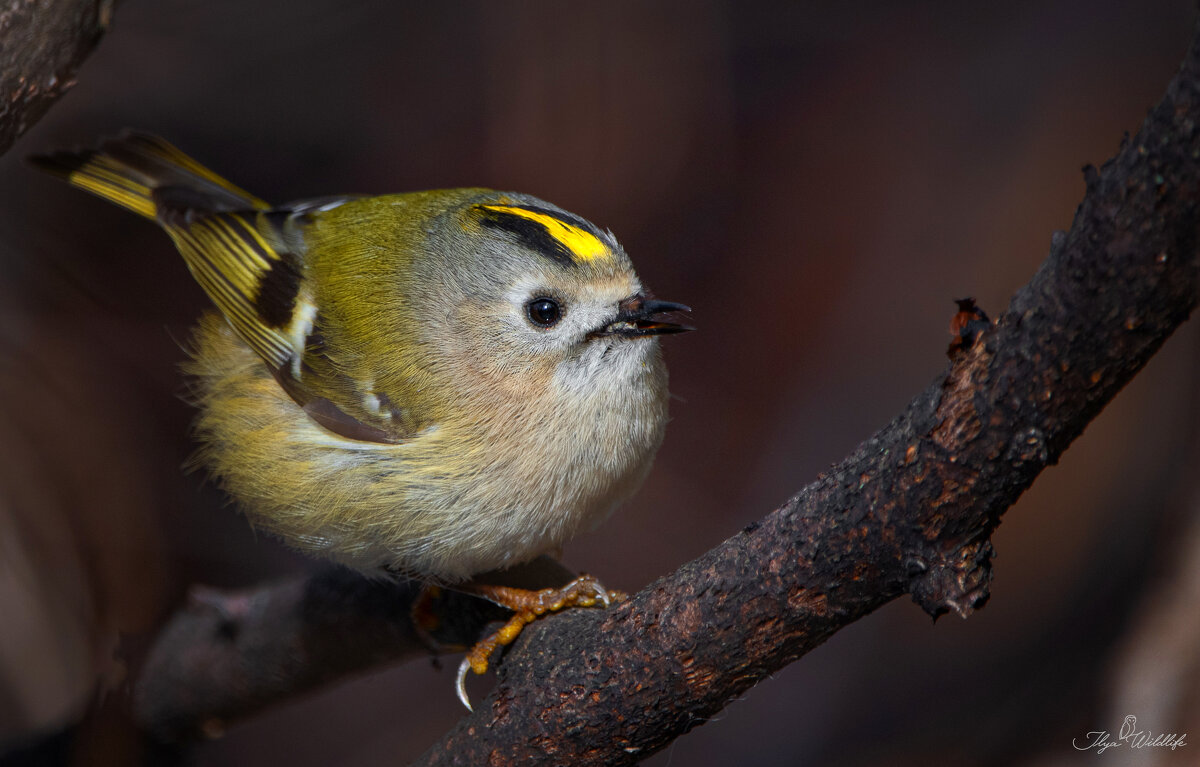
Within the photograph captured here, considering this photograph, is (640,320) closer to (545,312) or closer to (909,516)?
(545,312)

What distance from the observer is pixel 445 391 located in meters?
1.31

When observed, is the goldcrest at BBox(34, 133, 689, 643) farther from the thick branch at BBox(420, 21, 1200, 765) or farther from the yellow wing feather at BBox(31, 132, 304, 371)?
the thick branch at BBox(420, 21, 1200, 765)

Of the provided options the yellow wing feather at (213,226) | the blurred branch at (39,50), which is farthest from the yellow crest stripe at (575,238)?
the blurred branch at (39,50)

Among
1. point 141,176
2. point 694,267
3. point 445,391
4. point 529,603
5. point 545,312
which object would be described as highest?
point 694,267

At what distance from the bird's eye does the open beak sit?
0.06 m

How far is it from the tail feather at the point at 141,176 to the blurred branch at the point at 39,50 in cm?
40

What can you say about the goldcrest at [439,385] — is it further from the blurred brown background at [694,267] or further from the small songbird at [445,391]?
the blurred brown background at [694,267]

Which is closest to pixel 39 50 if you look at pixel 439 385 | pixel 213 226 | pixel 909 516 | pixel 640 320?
pixel 213 226

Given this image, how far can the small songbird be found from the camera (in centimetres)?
125

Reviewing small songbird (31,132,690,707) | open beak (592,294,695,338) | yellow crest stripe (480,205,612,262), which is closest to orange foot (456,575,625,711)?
small songbird (31,132,690,707)

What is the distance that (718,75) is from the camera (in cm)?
285

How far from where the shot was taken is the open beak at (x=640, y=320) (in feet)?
4.04

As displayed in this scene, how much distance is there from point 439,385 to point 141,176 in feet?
2.81

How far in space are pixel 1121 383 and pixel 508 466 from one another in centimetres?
75
